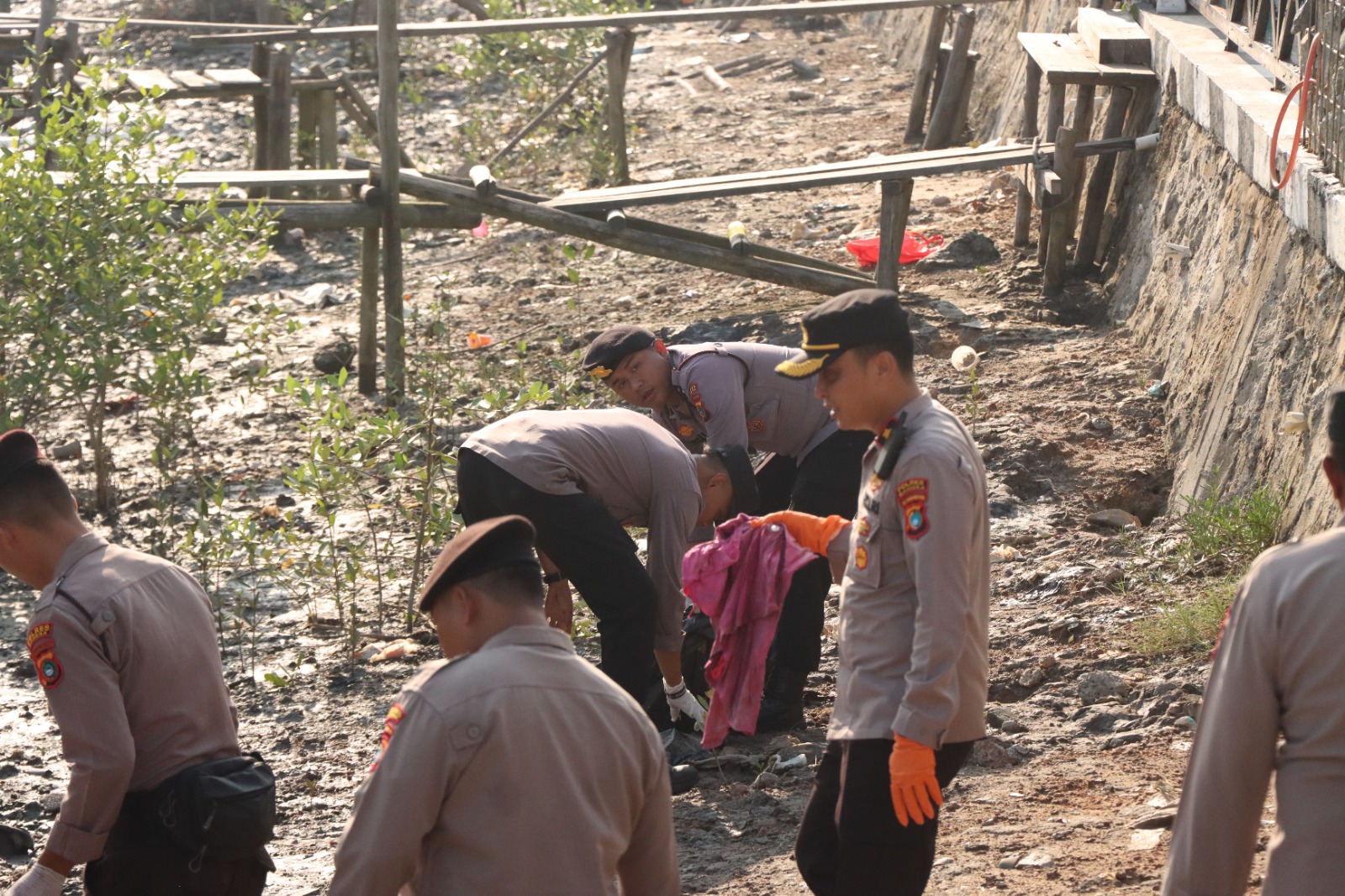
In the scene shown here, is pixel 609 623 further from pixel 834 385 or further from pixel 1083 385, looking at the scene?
pixel 1083 385

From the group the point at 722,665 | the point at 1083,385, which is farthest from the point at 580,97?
the point at 722,665

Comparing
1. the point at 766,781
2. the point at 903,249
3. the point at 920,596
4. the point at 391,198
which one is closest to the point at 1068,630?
the point at 766,781

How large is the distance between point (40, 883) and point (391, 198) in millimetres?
5816

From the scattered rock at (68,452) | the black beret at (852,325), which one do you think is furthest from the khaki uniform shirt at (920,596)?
the scattered rock at (68,452)

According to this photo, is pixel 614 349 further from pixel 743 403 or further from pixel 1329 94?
pixel 1329 94

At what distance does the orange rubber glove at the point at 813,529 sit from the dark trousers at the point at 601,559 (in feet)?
2.43

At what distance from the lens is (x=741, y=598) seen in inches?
156

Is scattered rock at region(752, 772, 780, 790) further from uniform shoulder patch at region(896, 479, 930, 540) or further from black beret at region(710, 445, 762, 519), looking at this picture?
uniform shoulder patch at region(896, 479, 930, 540)

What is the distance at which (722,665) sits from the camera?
407cm

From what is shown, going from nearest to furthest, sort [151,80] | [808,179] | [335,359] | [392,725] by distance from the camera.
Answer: [392,725] < [808,179] < [335,359] < [151,80]

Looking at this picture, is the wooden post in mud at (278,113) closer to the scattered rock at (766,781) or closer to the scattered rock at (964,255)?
the scattered rock at (964,255)

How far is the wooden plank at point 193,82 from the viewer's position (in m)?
10.6

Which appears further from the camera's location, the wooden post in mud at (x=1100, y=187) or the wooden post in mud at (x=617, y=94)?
the wooden post in mud at (x=617, y=94)

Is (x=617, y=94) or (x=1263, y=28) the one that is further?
(x=617, y=94)
